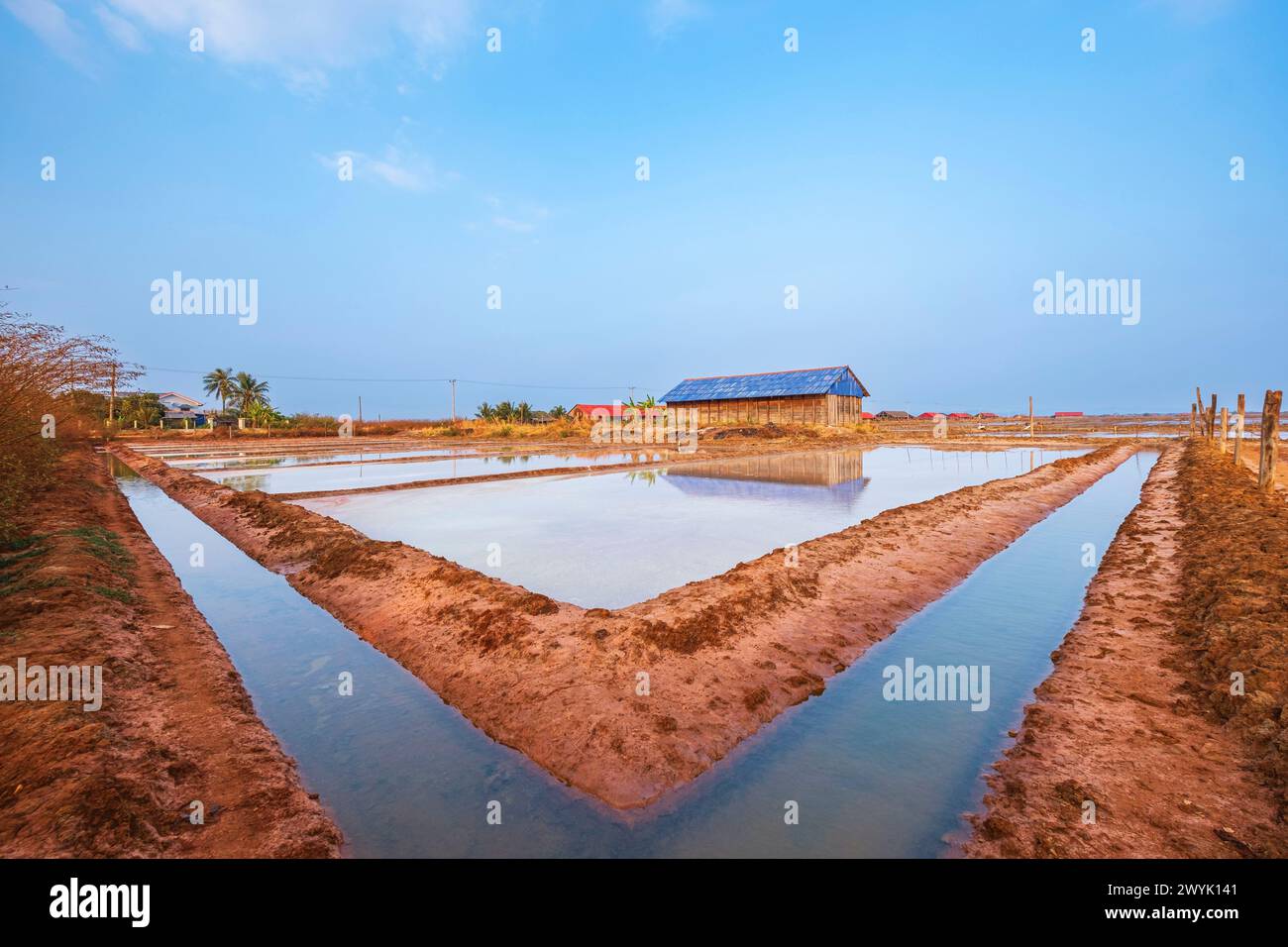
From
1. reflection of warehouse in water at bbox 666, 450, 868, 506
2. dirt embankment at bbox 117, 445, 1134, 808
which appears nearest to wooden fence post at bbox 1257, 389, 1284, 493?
dirt embankment at bbox 117, 445, 1134, 808

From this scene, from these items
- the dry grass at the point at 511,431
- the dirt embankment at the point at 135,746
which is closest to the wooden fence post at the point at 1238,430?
the dirt embankment at the point at 135,746

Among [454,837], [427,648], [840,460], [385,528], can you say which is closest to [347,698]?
[427,648]

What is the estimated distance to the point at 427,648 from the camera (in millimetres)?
5633

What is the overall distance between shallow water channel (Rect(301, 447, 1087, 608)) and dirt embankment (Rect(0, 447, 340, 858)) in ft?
11.0

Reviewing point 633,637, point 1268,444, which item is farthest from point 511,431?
point 633,637

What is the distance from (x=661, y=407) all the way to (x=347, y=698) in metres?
48.7

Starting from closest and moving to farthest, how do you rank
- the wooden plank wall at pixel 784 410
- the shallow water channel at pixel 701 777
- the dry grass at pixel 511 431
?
the shallow water channel at pixel 701 777 < the wooden plank wall at pixel 784 410 < the dry grass at pixel 511 431

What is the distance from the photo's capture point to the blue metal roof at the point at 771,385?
1789 inches

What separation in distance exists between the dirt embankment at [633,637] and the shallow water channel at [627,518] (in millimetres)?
879

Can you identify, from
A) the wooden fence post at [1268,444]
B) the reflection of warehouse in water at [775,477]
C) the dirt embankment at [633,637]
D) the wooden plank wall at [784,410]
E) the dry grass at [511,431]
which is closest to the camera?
the dirt embankment at [633,637]

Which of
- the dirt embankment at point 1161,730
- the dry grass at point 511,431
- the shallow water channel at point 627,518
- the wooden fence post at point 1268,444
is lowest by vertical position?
the dirt embankment at point 1161,730

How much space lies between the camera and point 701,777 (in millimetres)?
3658

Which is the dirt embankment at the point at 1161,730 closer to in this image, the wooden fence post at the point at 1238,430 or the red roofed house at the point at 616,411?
the wooden fence post at the point at 1238,430
